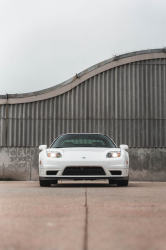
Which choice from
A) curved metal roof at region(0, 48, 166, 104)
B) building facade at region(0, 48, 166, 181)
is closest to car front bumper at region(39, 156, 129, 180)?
building facade at region(0, 48, 166, 181)

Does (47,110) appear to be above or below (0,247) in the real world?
above

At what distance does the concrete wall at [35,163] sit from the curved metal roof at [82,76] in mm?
3565

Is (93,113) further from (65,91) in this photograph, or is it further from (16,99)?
(16,99)

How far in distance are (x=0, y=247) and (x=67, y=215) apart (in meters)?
1.57

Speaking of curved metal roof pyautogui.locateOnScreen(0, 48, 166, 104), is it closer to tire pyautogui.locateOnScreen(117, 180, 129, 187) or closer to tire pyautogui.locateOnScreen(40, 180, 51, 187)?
tire pyautogui.locateOnScreen(40, 180, 51, 187)

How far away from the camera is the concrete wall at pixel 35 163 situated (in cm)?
1409

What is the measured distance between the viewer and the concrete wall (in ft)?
46.2

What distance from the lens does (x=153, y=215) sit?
4496 millimetres

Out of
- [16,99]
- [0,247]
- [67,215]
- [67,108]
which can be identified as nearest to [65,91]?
[67,108]

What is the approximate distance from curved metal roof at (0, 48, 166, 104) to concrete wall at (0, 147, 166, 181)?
3.56m

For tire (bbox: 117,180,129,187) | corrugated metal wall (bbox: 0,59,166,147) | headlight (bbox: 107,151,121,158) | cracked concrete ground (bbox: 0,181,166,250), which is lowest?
tire (bbox: 117,180,129,187)

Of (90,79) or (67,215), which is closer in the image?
(67,215)

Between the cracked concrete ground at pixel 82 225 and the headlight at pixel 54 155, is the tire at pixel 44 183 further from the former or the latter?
the cracked concrete ground at pixel 82 225

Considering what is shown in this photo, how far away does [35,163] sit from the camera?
14195 millimetres
